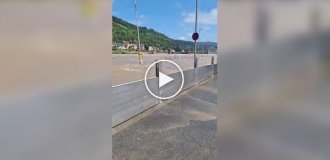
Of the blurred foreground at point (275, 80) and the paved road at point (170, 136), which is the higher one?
the blurred foreground at point (275, 80)

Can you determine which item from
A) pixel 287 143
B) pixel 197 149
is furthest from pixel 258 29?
pixel 197 149

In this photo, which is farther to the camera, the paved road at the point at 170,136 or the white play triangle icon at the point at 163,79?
the white play triangle icon at the point at 163,79

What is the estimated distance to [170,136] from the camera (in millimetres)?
3861

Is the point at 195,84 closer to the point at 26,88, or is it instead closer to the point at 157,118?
the point at 157,118
